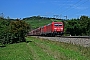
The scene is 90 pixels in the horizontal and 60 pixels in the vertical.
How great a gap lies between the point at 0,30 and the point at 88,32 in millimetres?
70394

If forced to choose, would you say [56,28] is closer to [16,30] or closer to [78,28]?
[16,30]

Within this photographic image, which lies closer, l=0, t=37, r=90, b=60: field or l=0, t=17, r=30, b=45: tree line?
l=0, t=37, r=90, b=60: field

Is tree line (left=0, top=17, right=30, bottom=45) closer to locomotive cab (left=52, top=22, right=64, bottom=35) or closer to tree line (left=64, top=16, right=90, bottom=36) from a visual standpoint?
locomotive cab (left=52, top=22, right=64, bottom=35)

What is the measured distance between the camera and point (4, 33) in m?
44.5

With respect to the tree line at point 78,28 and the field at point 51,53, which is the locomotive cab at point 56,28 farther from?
the field at point 51,53

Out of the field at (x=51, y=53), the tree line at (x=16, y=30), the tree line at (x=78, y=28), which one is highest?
the tree line at (x=78, y=28)

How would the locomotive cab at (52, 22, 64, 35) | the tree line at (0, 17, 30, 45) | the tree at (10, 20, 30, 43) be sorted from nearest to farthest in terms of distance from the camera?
1. the tree line at (0, 17, 30, 45)
2. the tree at (10, 20, 30, 43)
3. the locomotive cab at (52, 22, 64, 35)

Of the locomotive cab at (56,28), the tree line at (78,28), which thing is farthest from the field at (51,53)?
the tree line at (78,28)

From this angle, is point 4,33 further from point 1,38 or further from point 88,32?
point 88,32

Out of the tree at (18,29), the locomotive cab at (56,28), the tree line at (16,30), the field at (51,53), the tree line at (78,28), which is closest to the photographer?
the field at (51,53)

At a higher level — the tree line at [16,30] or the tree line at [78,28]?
the tree line at [78,28]

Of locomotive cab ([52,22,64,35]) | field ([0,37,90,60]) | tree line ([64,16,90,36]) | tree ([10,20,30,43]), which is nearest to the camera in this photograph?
field ([0,37,90,60])

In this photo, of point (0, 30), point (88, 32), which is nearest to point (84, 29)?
point (88, 32)

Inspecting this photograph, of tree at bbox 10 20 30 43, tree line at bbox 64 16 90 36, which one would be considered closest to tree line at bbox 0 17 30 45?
tree at bbox 10 20 30 43
